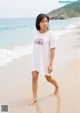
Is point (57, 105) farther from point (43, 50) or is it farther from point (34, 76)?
point (43, 50)

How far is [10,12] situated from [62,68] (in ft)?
1.96

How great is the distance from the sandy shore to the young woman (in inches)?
2.9

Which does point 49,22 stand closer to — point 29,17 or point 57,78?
point 29,17

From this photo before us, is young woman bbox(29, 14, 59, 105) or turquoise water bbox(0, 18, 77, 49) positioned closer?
young woman bbox(29, 14, 59, 105)

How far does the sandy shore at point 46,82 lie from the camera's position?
2.73 metres

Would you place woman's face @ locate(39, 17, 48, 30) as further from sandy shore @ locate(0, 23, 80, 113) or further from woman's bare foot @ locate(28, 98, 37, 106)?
woman's bare foot @ locate(28, 98, 37, 106)

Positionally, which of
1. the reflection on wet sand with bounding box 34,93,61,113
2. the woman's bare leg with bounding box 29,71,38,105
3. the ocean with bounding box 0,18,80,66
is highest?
the ocean with bounding box 0,18,80,66

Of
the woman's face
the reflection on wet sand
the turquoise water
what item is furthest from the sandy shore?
the woman's face

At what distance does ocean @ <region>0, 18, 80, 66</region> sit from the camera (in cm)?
273

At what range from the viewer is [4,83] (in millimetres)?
2762

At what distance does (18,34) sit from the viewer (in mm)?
2754

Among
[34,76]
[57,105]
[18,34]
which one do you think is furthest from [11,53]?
[57,105]

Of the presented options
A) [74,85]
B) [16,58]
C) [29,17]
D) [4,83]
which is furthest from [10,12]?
[74,85]

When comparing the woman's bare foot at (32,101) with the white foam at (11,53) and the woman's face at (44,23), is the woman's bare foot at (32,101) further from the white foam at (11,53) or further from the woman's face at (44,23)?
the woman's face at (44,23)
